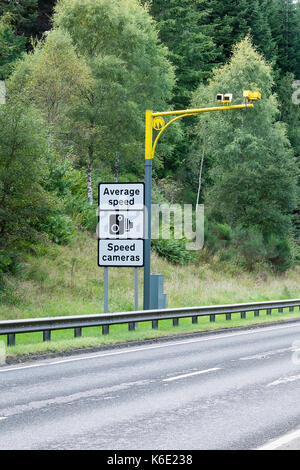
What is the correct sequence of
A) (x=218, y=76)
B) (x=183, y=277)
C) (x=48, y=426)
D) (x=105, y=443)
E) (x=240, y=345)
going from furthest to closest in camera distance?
1. (x=218, y=76)
2. (x=183, y=277)
3. (x=240, y=345)
4. (x=48, y=426)
5. (x=105, y=443)

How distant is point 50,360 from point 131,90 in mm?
36245

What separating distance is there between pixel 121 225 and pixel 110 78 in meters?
26.8

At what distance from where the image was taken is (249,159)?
54812 millimetres

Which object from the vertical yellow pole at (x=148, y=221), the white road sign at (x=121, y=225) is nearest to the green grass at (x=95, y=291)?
the vertical yellow pole at (x=148, y=221)

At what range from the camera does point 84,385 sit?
11656mm

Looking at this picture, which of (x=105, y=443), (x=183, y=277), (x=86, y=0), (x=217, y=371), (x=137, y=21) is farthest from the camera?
(x=137, y=21)

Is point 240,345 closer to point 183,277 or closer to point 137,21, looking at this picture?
point 183,277

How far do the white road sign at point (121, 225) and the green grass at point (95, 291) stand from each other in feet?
6.84

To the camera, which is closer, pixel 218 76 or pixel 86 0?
pixel 86 0

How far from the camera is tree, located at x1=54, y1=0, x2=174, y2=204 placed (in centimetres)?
4512

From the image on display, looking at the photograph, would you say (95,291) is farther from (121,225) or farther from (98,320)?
(98,320)

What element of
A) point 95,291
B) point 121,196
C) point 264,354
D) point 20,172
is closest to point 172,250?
point 95,291
